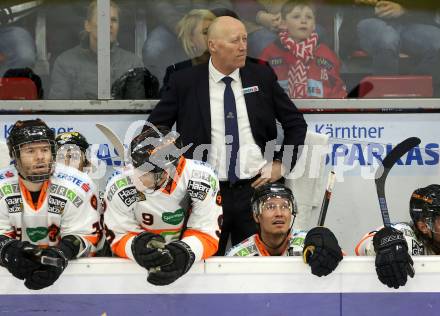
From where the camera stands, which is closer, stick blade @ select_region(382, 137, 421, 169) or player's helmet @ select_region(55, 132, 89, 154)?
player's helmet @ select_region(55, 132, 89, 154)

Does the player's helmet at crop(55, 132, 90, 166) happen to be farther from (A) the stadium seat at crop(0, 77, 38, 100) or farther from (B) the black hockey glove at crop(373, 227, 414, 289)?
(B) the black hockey glove at crop(373, 227, 414, 289)

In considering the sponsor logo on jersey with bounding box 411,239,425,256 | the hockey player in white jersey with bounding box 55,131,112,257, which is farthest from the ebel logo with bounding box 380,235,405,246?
the hockey player in white jersey with bounding box 55,131,112,257

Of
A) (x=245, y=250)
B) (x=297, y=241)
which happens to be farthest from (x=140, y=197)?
(x=297, y=241)

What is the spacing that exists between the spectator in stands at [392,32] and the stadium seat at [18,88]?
6.62ft

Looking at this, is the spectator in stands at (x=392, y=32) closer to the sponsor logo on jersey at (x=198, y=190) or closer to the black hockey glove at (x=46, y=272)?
the sponsor logo on jersey at (x=198, y=190)

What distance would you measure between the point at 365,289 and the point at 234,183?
Result: 5.33 feet

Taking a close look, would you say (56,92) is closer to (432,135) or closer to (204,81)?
(204,81)

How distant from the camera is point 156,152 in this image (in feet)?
13.7

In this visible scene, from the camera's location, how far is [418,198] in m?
4.60

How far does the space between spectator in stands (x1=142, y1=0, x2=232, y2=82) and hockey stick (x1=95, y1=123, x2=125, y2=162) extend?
1.57 feet

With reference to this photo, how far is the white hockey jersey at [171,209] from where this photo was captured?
4.17 m

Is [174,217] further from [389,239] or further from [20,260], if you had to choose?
[389,239]

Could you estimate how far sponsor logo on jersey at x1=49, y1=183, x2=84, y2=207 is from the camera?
4.27 meters
